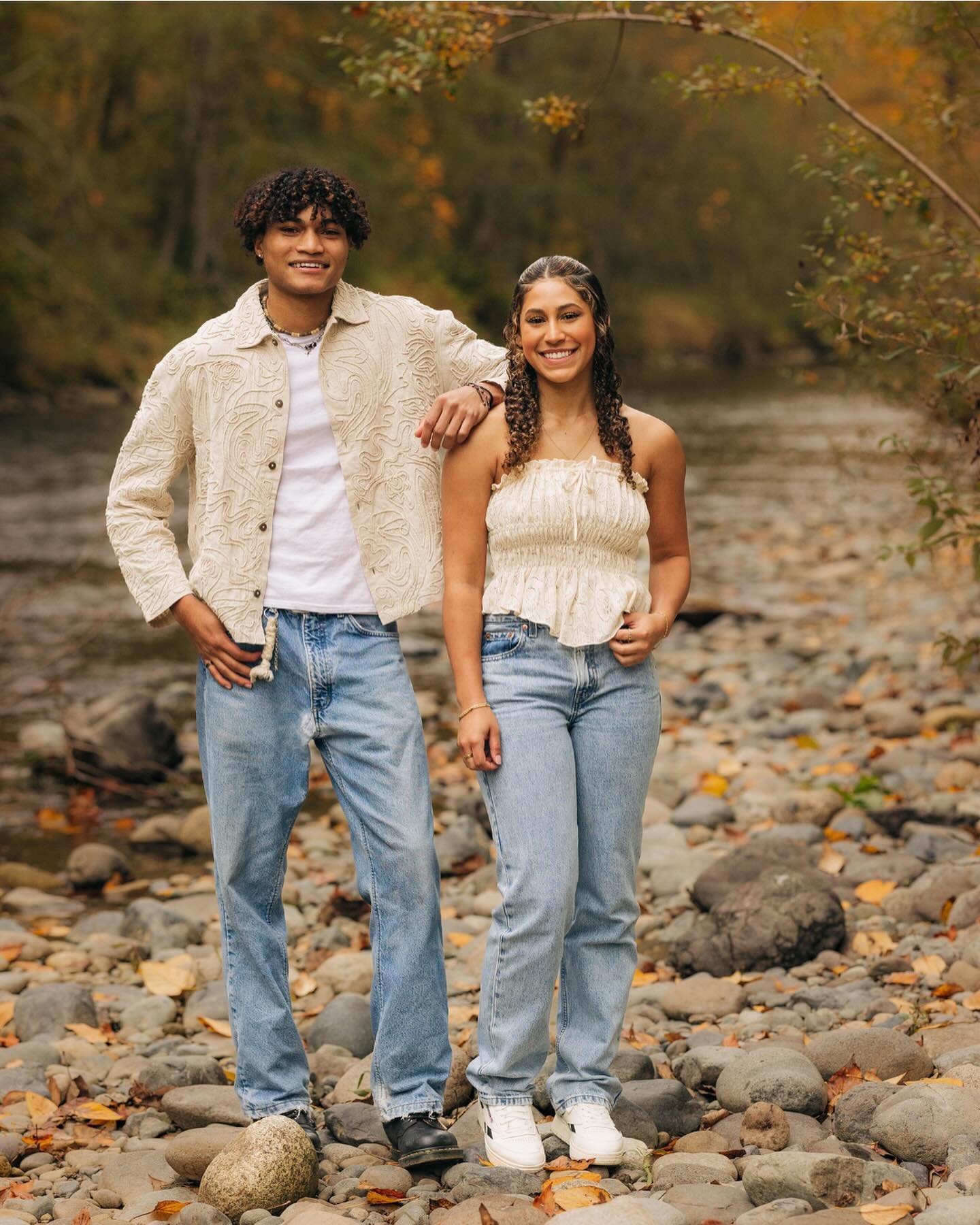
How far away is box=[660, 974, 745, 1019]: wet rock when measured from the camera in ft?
14.2

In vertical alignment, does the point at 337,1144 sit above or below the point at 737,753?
below

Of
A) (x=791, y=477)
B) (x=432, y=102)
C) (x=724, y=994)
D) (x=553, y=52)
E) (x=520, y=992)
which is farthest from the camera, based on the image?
(x=553, y=52)

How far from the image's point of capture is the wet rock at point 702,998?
4.34m

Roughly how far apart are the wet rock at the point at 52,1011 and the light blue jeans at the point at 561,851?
1831 mm

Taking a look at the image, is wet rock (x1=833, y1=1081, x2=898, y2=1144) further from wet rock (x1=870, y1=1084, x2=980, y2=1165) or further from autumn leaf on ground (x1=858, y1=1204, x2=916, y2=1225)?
autumn leaf on ground (x1=858, y1=1204, x2=916, y2=1225)

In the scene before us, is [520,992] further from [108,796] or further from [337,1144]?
[108,796]

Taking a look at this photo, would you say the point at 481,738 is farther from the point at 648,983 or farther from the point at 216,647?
the point at 648,983

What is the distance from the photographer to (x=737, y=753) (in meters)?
7.59

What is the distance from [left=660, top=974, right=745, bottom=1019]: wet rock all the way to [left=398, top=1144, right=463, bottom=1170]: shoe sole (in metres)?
1.20

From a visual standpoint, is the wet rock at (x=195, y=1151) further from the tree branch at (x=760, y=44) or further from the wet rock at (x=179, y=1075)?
the tree branch at (x=760, y=44)

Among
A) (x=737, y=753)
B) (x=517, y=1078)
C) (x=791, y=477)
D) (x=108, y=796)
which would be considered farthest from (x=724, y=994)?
(x=791, y=477)

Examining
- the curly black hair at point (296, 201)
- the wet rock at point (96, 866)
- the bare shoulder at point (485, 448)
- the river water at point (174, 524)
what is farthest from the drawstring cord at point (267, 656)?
the river water at point (174, 524)

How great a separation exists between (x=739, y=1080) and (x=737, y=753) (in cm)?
407

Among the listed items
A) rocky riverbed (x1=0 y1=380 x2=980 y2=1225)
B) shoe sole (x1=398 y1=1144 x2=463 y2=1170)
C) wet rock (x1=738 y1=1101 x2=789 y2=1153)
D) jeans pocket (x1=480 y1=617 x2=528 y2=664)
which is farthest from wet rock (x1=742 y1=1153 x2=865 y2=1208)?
jeans pocket (x1=480 y1=617 x2=528 y2=664)
